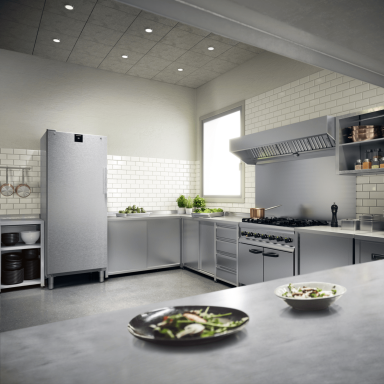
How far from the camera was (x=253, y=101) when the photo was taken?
5.18 metres

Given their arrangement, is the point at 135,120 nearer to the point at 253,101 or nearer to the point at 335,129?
the point at 253,101

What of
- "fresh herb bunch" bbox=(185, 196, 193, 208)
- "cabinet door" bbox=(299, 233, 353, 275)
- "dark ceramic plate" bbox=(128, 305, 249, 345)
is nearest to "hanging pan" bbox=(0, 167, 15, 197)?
"fresh herb bunch" bbox=(185, 196, 193, 208)

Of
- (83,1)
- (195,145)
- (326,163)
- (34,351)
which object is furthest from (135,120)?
(34,351)

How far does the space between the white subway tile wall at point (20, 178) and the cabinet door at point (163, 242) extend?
1.79 meters

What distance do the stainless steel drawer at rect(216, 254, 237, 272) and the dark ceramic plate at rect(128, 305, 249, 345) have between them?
3.46m

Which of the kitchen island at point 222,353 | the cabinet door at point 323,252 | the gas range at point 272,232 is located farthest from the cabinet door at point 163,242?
the kitchen island at point 222,353

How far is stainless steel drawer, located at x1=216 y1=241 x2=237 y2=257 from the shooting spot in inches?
176

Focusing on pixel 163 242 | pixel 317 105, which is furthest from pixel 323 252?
pixel 163 242

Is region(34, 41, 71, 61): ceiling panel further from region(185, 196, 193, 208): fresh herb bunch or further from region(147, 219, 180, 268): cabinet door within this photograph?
region(185, 196, 193, 208): fresh herb bunch

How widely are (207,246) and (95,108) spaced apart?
9.66ft

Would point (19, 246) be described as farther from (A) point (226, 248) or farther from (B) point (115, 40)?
(B) point (115, 40)

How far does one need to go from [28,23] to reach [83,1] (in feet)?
3.27

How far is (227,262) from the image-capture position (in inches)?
181

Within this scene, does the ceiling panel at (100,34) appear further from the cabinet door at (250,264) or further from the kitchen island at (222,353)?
the kitchen island at (222,353)
